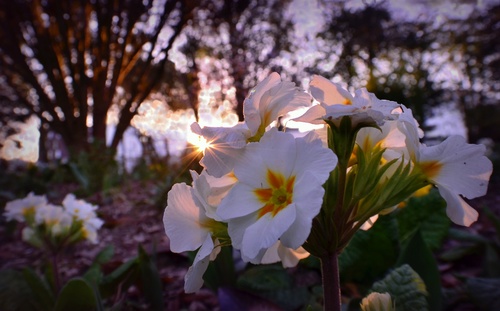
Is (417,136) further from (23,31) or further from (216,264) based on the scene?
(23,31)

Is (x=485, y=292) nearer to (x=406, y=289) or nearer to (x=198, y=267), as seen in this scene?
(x=406, y=289)

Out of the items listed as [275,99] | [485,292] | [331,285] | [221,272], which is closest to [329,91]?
[275,99]

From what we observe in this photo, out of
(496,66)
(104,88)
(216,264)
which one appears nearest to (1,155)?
(216,264)

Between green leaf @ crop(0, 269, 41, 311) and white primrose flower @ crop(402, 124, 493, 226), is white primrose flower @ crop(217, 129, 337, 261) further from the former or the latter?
green leaf @ crop(0, 269, 41, 311)

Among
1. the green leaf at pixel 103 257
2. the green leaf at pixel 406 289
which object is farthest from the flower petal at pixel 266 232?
the green leaf at pixel 103 257

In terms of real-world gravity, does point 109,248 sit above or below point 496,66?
below

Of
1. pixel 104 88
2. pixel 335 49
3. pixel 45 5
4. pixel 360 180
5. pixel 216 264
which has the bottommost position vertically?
pixel 216 264

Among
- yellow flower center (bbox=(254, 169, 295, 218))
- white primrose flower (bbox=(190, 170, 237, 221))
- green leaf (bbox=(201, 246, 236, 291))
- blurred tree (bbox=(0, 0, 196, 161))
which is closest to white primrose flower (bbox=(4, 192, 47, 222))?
green leaf (bbox=(201, 246, 236, 291))

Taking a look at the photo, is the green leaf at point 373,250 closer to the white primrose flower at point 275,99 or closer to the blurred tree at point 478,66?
the white primrose flower at point 275,99
